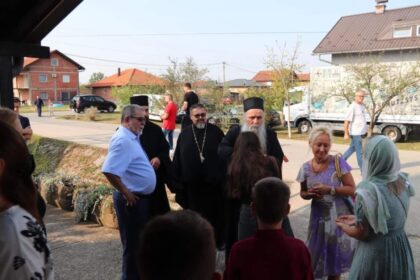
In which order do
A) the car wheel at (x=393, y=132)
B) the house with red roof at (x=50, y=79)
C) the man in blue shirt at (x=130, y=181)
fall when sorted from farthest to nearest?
the house with red roof at (x=50, y=79)
the car wheel at (x=393, y=132)
the man in blue shirt at (x=130, y=181)

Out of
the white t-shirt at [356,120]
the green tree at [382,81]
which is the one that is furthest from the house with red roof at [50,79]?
the white t-shirt at [356,120]

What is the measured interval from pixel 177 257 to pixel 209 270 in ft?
0.46

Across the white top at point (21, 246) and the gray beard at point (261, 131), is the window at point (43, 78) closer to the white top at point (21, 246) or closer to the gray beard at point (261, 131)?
the gray beard at point (261, 131)

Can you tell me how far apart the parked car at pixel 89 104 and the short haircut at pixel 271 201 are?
33.3 metres

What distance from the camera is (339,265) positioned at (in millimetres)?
3508

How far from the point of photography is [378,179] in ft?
8.20

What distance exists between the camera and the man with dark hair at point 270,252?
2195 mm

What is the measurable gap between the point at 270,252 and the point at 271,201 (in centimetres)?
29

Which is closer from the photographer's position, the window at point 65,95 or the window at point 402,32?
the window at point 402,32

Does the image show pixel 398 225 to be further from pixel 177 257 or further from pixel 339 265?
pixel 177 257

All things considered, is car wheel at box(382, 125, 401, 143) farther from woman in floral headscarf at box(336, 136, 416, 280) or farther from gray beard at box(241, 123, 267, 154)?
woman in floral headscarf at box(336, 136, 416, 280)

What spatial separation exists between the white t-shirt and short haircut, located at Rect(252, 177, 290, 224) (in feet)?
25.9

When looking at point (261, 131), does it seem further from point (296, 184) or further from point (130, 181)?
point (296, 184)

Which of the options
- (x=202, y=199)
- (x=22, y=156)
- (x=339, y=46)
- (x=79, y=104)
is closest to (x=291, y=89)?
(x=339, y=46)
